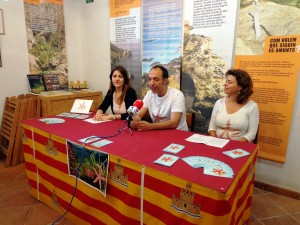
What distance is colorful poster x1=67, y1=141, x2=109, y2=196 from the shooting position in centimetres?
142

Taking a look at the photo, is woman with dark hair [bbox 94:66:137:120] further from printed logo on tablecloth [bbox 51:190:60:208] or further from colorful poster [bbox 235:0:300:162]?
colorful poster [bbox 235:0:300:162]

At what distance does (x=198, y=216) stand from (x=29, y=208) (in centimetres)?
A: 165

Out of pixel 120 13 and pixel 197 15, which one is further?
pixel 120 13

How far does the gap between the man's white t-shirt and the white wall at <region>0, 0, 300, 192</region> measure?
1047 millimetres

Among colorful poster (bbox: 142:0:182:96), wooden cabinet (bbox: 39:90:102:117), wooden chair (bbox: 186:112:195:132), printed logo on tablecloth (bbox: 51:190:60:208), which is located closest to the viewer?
printed logo on tablecloth (bbox: 51:190:60:208)

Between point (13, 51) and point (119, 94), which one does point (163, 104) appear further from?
point (13, 51)

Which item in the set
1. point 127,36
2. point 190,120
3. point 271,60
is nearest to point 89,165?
point 190,120

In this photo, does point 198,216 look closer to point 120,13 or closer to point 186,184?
point 186,184

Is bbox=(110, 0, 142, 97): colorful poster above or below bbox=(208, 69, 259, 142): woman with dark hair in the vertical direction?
above

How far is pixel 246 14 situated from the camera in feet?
7.21

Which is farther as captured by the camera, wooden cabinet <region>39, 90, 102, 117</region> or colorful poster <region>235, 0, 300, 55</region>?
wooden cabinet <region>39, 90, 102, 117</region>

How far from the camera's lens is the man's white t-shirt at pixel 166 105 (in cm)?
206

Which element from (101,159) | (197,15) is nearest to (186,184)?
(101,159)

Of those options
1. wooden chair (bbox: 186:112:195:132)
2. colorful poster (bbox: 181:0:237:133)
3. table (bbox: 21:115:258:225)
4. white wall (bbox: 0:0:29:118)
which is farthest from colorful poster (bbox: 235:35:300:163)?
white wall (bbox: 0:0:29:118)
